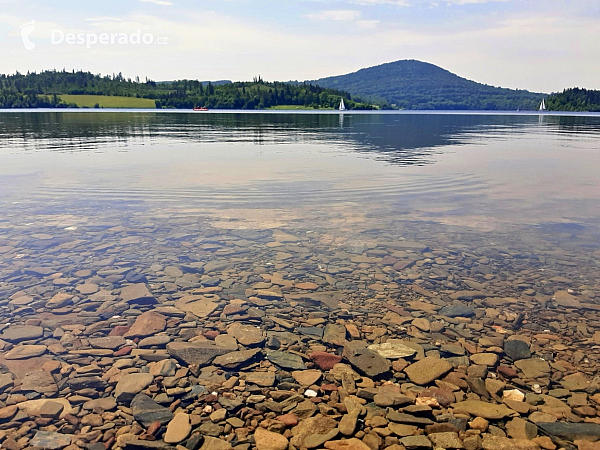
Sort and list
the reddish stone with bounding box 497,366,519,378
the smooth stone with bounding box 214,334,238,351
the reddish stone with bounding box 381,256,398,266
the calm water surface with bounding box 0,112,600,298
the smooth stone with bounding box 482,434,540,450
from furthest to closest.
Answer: the calm water surface with bounding box 0,112,600,298 < the reddish stone with bounding box 381,256,398,266 < the smooth stone with bounding box 214,334,238,351 < the reddish stone with bounding box 497,366,519,378 < the smooth stone with bounding box 482,434,540,450

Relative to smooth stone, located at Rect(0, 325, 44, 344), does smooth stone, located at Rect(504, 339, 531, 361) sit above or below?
below

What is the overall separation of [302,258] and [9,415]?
805cm

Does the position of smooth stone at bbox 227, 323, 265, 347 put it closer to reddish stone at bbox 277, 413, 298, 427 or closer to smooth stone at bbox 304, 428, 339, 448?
reddish stone at bbox 277, 413, 298, 427

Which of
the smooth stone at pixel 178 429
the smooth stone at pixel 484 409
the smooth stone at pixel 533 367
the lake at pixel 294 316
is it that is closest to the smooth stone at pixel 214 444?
the lake at pixel 294 316

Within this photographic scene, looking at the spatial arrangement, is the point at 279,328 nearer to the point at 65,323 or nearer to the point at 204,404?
the point at 204,404

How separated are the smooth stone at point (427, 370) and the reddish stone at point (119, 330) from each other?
5.43 meters

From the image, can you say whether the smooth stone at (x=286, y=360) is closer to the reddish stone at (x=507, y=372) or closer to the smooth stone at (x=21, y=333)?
the reddish stone at (x=507, y=372)

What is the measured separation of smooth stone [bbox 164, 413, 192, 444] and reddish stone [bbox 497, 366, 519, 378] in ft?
17.3

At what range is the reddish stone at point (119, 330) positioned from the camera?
8.99 m

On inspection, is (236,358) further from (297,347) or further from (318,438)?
(318,438)

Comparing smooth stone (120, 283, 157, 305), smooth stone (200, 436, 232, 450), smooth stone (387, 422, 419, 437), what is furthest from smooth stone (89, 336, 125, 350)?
smooth stone (387, 422, 419, 437)

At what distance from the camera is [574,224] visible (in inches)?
661

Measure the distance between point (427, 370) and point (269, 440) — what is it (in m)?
3.12

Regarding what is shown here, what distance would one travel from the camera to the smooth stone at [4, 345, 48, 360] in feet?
26.4
